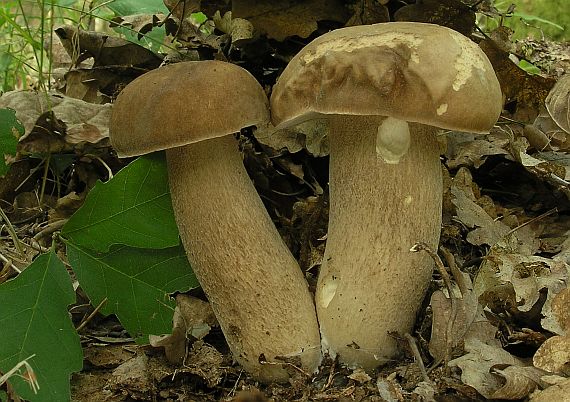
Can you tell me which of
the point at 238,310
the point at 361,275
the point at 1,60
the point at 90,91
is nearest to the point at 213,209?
the point at 238,310

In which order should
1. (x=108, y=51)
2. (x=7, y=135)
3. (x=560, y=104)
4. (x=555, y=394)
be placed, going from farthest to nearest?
(x=108, y=51)
(x=560, y=104)
(x=7, y=135)
(x=555, y=394)

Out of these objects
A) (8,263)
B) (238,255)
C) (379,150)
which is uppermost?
(379,150)

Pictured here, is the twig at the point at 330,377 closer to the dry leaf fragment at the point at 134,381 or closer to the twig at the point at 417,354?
the twig at the point at 417,354

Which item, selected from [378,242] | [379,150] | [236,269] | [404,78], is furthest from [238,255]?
[404,78]

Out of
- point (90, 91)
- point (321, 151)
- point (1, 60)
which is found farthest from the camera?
point (1, 60)

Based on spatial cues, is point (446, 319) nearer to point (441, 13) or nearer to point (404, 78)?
point (404, 78)

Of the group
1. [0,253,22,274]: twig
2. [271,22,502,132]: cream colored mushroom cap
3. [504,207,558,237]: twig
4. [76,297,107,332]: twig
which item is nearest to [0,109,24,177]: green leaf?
[0,253,22,274]: twig

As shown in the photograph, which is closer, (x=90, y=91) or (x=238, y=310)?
(x=238, y=310)

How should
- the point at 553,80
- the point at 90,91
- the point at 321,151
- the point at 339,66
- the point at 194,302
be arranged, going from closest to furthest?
1. the point at 339,66
2. the point at 194,302
3. the point at 321,151
4. the point at 553,80
5. the point at 90,91

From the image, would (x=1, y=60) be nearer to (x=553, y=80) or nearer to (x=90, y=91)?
(x=90, y=91)
